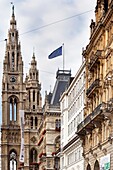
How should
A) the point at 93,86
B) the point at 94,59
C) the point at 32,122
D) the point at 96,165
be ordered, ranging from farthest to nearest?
1. the point at 32,122
2. the point at 96,165
3. the point at 93,86
4. the point at 94,59

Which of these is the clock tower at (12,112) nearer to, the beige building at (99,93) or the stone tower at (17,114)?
the stone tower at (17,114)

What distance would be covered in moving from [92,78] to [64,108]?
120 feet

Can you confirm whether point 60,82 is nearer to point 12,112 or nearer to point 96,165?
point 12,112

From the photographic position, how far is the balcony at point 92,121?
6066 cm

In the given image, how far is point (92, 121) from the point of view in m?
64.3

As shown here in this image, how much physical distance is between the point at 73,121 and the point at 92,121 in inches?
1140

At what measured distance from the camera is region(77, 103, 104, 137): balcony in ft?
199

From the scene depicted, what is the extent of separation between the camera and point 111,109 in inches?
2188

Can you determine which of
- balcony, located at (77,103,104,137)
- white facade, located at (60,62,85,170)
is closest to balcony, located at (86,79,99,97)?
balcony, located at (77,103,104,137)

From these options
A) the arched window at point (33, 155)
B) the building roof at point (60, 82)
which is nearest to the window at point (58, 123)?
the building roof at point (60, 82)

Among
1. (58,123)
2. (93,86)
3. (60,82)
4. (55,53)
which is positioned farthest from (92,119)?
(60,82)

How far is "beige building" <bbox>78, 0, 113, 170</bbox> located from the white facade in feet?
28.6

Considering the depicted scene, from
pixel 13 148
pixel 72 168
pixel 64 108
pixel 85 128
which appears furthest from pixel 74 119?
pixel 13 148

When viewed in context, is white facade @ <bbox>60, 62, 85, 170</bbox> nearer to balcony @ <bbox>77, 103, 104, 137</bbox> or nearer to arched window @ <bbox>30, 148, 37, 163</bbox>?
balcony @ <bbox>77, 103, 104, 137</bbox>
